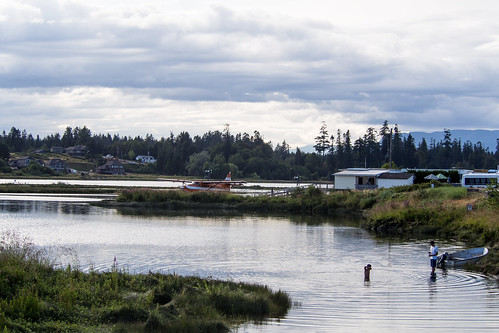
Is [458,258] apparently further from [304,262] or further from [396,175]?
[396,175]

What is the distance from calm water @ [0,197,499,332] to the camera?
2002 cm

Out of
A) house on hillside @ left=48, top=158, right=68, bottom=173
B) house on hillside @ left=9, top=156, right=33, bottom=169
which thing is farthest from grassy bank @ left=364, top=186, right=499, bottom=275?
house on hillside @ left=48, top=158, right=68, bottom=173

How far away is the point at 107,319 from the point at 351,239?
29.6 m

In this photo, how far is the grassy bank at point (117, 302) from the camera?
1582 centimetres

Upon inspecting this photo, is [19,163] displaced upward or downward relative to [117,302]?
upward

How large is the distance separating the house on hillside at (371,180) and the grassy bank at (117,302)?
62442 mm

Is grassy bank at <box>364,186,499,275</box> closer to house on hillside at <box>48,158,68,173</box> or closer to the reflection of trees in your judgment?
the reflection of trees

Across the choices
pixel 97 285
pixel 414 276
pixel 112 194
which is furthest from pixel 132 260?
pixel 112 194

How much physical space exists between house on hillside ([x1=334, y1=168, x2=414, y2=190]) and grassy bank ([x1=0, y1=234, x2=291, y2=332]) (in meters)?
62.4

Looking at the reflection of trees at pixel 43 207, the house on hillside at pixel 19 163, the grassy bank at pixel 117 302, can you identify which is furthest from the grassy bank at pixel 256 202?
the house on hillside at pixel 19 163

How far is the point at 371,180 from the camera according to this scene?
85.5 m

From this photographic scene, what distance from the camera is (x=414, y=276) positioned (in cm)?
2862

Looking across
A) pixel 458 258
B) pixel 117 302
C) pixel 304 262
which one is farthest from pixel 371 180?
pixel 117 302

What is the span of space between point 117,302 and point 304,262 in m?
16.2
